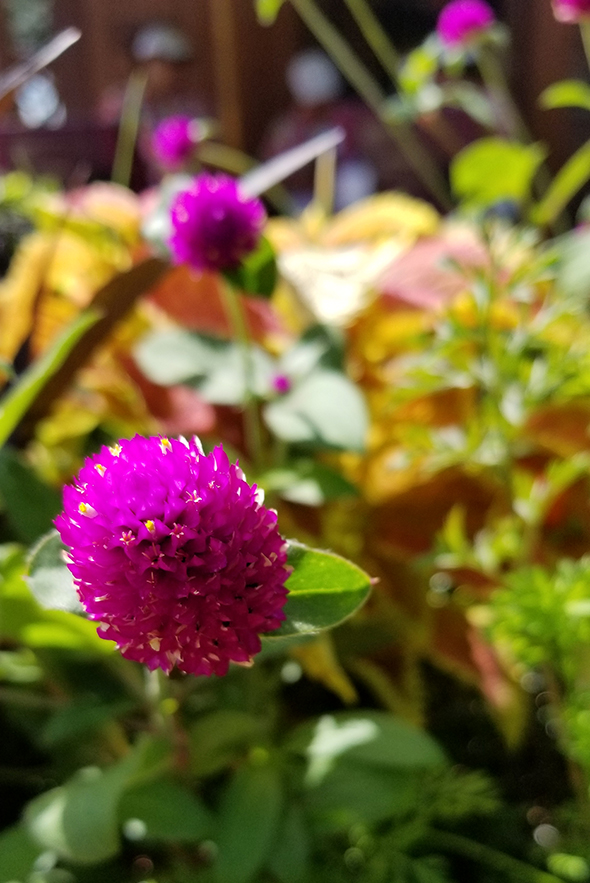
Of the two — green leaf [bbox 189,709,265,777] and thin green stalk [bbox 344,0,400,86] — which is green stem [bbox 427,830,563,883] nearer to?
green leaf [bbox 189,709,265,777]

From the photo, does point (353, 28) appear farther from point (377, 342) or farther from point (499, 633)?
point (499, 633)

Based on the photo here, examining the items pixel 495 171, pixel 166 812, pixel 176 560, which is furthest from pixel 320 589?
pixel 495 171

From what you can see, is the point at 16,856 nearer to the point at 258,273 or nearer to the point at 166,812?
the point at 166,812

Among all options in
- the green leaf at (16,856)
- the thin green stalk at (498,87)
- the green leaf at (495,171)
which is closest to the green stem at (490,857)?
the green leaf at (16,856)

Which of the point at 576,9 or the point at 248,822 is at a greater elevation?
the point at 576,9

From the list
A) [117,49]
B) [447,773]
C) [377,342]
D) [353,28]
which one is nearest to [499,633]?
[447,773]

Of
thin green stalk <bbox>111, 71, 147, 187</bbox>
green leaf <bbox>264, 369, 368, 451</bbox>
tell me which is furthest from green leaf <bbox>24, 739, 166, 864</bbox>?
thin green stalk <bbox>111, 71, 147, 187</bbox>
